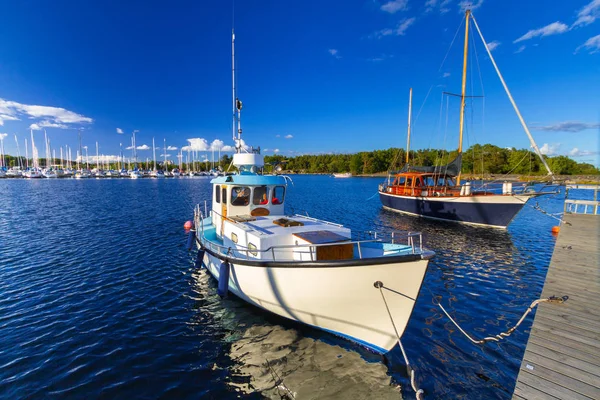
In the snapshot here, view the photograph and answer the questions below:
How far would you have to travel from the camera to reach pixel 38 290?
37.4 feet

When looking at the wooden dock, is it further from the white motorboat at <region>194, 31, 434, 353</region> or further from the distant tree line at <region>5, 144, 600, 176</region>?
the distant tree line at <region>5, 144, 600, 176</region>

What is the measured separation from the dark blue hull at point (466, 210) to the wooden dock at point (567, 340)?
1602cm

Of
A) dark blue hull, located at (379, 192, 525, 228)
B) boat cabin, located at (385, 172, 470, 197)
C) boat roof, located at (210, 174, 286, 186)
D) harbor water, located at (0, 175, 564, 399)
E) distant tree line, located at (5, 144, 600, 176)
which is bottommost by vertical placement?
harbor water, located at (0, 175, 564, 399)

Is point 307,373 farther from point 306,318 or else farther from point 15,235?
point 15,235

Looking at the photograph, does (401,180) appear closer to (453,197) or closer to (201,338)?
(453,197)

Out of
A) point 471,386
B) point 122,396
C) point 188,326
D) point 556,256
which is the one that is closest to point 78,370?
point 122,396

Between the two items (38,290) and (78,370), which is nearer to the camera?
(78,370)

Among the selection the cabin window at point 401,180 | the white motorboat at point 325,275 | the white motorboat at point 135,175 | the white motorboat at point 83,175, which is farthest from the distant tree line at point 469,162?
the white motorboat at point 83,175

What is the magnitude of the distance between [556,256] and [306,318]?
32.2 ft

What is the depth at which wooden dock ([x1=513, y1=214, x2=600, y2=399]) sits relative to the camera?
4.72 metres

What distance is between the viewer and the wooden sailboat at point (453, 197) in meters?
24.3

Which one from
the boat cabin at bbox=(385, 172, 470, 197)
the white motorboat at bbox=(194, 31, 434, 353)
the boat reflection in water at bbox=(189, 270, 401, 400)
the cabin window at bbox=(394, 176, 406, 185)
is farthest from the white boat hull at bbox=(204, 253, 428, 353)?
the cabin window at bbox=(394, 176, 406, 185)

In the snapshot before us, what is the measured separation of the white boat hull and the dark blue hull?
23211mm

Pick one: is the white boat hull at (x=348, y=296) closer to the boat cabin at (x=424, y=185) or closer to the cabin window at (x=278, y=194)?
the cabin window at (x=278, y=194)
